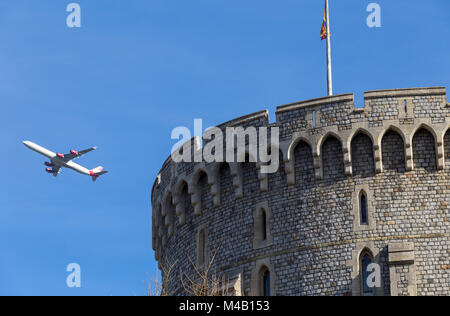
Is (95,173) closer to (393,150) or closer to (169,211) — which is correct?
(169,211)

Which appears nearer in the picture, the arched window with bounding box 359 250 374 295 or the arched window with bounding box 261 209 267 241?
the arched window with bounding box 359 250 374 295

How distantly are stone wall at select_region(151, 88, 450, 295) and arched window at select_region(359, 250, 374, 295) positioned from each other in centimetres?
17

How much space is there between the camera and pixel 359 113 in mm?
41750

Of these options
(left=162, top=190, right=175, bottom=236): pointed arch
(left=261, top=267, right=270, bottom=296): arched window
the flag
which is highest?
the flag

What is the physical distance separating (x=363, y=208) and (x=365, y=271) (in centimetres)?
202

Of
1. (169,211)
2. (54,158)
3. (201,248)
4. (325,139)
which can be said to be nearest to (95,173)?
(54,158)

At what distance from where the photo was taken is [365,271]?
4053 centimetres

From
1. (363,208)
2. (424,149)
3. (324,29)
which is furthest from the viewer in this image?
(324,29)

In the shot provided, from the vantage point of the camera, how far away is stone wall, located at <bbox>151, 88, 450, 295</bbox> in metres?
40.3

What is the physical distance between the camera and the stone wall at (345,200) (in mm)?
40344

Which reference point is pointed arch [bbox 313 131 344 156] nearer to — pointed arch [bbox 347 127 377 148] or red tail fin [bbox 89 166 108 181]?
pointed arch [bbox 347 127 377 148]

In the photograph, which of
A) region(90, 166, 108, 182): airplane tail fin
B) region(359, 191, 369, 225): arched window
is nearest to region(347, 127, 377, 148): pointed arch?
region(359, 191, 369, 225): arched window
